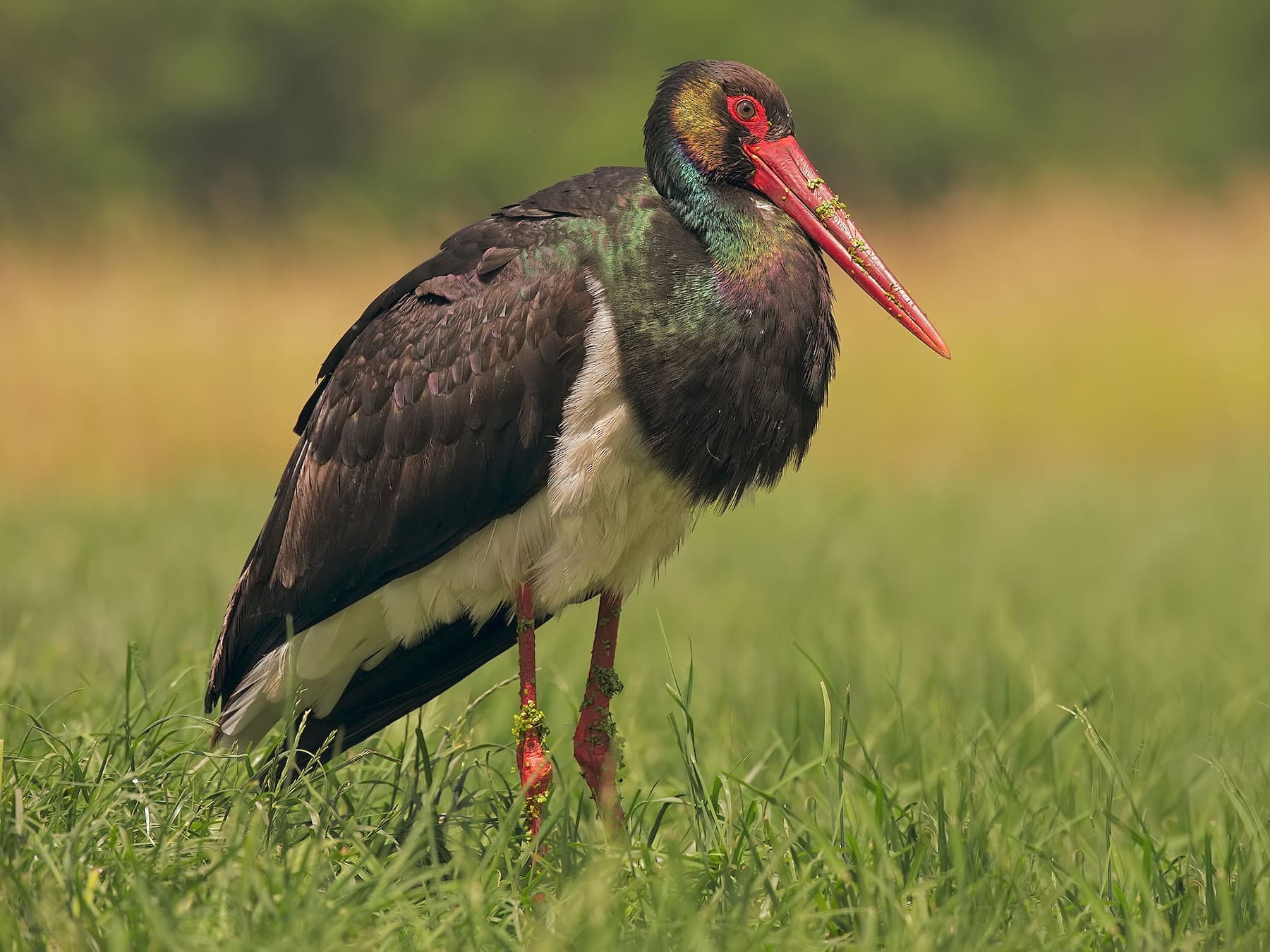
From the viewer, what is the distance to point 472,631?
3.51 meters

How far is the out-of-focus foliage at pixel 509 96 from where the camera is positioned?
21.3 metres

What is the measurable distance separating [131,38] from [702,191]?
21536 mm

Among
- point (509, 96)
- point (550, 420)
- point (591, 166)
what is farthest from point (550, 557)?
point (509, 96)

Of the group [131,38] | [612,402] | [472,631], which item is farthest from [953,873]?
[131,38]

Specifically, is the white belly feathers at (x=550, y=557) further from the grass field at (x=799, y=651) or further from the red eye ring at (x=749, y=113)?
the red eye ring at (x=749, y=113)

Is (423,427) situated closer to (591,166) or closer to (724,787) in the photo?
(724,787)

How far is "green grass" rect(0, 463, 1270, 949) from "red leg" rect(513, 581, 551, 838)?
6cm

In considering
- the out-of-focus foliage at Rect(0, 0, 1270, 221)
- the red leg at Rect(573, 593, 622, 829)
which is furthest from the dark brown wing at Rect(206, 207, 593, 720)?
the out-of-focus foliage at Rect(0, 0, 1270, 221)

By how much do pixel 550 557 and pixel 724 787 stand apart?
1.73 feet

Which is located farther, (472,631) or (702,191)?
(472,631)

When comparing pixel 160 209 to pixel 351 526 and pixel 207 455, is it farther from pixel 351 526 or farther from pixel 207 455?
pixel 351 526

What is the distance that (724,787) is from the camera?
3111 mm

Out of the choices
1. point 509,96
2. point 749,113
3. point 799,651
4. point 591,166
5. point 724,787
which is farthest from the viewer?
point 509,96

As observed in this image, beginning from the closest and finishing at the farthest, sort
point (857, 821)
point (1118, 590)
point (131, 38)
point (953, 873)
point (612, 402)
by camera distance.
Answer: point (953, 873), point (857, 821), point (612, 402), point (1118, 590), point (131, 38)
